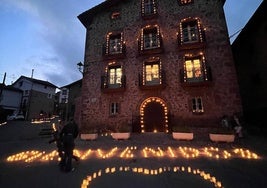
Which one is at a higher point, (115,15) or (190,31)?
(115,15)

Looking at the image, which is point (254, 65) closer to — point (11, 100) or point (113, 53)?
point (113, 53)

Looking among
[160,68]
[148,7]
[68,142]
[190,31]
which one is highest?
[148,7]

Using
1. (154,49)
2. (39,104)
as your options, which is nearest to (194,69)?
(154,49)

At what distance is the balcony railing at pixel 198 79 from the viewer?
37.4 feet

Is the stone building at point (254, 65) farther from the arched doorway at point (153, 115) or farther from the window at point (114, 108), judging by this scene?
the window at point (114, 108)

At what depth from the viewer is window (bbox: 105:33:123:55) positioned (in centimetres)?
1470

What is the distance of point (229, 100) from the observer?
11.2 metres

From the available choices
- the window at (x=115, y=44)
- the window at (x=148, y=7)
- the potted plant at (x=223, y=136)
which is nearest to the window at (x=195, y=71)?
the potted plant at (x=223, y=136)

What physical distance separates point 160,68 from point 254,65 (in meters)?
8.50

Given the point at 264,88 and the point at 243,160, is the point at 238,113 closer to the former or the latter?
the point at 264,88

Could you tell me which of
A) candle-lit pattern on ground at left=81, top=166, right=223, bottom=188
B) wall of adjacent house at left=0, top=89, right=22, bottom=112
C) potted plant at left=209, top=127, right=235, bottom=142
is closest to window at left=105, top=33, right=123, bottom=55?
potted plant at left=209, top=127, right=235, bottom=142

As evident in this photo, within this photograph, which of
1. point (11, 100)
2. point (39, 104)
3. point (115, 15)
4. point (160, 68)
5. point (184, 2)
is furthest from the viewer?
point (39, 104)

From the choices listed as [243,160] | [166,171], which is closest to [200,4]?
[243,160]

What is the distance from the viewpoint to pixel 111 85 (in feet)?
46.6
